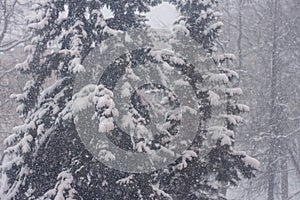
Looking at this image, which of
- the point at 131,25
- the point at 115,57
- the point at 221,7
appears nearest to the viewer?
the point at 115,57

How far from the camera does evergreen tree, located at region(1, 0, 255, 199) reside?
9.36 m

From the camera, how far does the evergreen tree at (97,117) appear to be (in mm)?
9359

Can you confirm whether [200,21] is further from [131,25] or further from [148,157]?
[148,157]

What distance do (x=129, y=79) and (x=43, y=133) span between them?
2097mm

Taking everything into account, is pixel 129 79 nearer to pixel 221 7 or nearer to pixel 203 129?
pixel 203 129

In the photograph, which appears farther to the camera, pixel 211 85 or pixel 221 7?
pixel 221 7

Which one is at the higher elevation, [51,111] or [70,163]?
[51,111]

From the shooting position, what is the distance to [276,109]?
72.7 feet

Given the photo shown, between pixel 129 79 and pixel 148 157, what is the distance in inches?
64.8

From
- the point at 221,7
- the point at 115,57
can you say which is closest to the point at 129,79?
the point at 115,57

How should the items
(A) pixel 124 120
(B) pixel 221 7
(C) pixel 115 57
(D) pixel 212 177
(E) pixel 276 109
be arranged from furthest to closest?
(B) pixel 221 7, (E) pixel 276 109, (D) pixel 212 177, (C) pixel 115 57, (A) pixel 124 120

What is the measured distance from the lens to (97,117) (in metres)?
9.06

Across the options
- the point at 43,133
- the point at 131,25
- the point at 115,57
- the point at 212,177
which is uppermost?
the point at 131,25

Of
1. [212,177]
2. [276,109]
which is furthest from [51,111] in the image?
[276,109]
